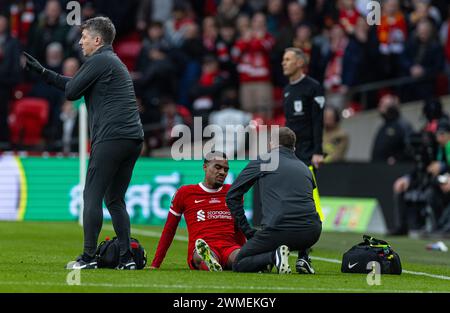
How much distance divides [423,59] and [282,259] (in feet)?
45.1

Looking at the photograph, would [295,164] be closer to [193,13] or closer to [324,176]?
[324,176]

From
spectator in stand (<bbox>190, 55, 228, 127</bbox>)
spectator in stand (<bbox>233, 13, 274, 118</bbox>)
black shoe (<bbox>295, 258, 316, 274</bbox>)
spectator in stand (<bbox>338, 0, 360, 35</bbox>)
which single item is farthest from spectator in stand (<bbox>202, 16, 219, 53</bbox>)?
black shoe (<bbox>295, 258, 316, 274</bbox>)

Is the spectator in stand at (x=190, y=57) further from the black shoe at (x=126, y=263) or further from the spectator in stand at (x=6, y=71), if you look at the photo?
the black shoe at (x=126, y=263)

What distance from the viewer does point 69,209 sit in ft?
77.6

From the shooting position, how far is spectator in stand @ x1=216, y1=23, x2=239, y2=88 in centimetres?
2623

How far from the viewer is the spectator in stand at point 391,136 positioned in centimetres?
2289

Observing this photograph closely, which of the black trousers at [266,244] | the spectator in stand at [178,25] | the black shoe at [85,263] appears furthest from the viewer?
the spectator in stand at [178,25]

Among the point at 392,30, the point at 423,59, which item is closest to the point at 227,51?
the point at 392,30

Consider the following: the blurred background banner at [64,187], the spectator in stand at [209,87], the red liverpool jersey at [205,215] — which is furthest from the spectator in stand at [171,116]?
the red liverpool jersey at [205,215]

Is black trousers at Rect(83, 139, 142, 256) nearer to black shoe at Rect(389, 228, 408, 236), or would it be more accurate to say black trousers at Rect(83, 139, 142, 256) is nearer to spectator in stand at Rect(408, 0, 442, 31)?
black shoe at Rect(389, 228, 408, 236)

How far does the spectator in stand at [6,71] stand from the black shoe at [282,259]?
45.9ft

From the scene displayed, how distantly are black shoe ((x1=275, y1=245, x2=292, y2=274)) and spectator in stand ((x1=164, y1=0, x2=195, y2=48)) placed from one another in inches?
590

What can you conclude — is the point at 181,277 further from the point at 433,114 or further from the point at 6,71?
the point at 6,71

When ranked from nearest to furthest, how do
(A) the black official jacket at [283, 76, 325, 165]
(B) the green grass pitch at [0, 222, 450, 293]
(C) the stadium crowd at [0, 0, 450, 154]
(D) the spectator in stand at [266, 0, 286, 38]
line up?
1. (B) the green grass pitch at [0, 222, 450, 293]
2. (A) the black official jacket at [283, 76, 325, 165]
3. (C) the stadium crowd at [0, 0, 450, 154]
4. (D) the spectator in stand at [266, 0, 286, 38]
